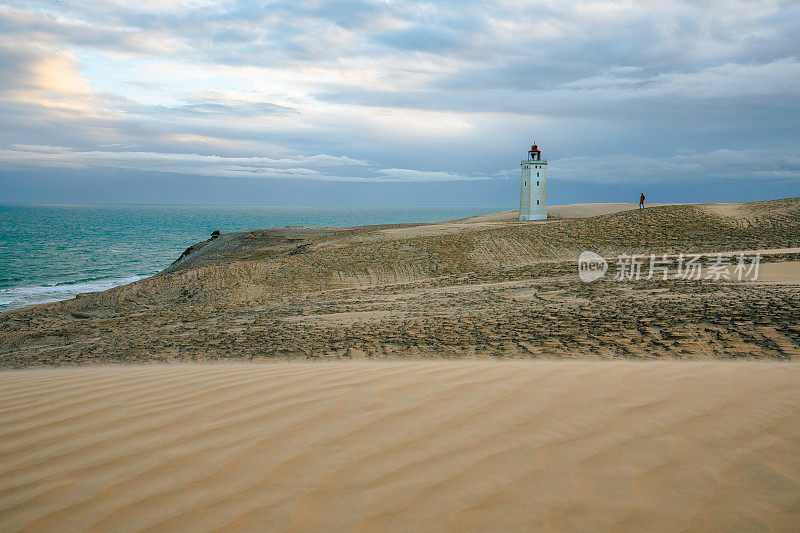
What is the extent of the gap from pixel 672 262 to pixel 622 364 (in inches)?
352

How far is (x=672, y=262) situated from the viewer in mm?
12633

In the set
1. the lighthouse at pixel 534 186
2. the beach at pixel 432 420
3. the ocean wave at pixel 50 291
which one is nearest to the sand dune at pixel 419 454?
the beach at pixel 432 420

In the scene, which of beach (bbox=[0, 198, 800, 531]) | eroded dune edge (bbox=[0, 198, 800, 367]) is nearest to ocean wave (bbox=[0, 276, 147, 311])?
eroded dune edge (bbox=[0, 198, 800, 367])

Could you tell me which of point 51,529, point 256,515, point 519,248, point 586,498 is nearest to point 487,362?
point 586,498

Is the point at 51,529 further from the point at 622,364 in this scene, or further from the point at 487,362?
the point at 622,364

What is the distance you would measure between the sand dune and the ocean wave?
1014 inches

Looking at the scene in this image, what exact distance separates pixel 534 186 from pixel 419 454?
1484 inches

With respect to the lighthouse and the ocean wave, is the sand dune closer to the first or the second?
the ocean wave

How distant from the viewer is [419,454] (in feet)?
9.32

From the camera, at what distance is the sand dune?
7.53 feet

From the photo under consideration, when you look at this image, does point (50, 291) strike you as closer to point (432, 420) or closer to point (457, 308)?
point (457, 308)

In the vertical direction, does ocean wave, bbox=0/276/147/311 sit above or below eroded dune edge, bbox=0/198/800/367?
below

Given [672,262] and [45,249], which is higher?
[672,262]

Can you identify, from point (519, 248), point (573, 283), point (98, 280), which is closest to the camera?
point (573, 283)
